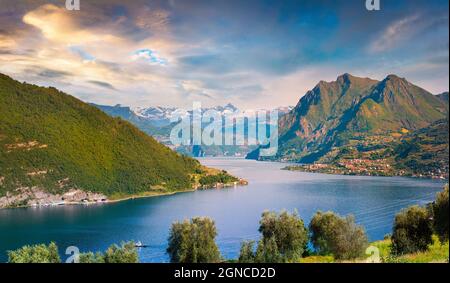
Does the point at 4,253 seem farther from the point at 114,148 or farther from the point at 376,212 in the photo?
the point at 114,148

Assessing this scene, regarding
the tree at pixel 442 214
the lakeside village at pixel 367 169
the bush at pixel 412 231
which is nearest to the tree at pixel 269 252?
the bush at pixel 412 231

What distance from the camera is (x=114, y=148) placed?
299ft

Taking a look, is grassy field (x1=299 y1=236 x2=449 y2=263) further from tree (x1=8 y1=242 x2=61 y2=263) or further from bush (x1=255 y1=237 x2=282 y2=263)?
tree (x1=8 y1=242 x2=61 y2=263)

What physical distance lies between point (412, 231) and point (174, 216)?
37.9 m

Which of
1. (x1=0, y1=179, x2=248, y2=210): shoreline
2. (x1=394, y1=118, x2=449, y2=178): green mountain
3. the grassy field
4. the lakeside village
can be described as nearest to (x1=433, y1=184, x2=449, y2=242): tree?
the grassy field

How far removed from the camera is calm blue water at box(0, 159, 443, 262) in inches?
1441

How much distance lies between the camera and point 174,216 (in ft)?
163

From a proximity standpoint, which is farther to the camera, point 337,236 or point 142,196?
point 142,196

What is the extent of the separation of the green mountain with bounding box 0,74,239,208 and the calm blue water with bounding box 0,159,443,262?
9.74 meters

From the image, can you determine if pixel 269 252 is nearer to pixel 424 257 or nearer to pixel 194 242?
pixel 194 242

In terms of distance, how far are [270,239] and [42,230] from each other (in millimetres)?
35337

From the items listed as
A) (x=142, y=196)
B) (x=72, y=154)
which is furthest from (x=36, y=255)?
(x=72, y=154)
